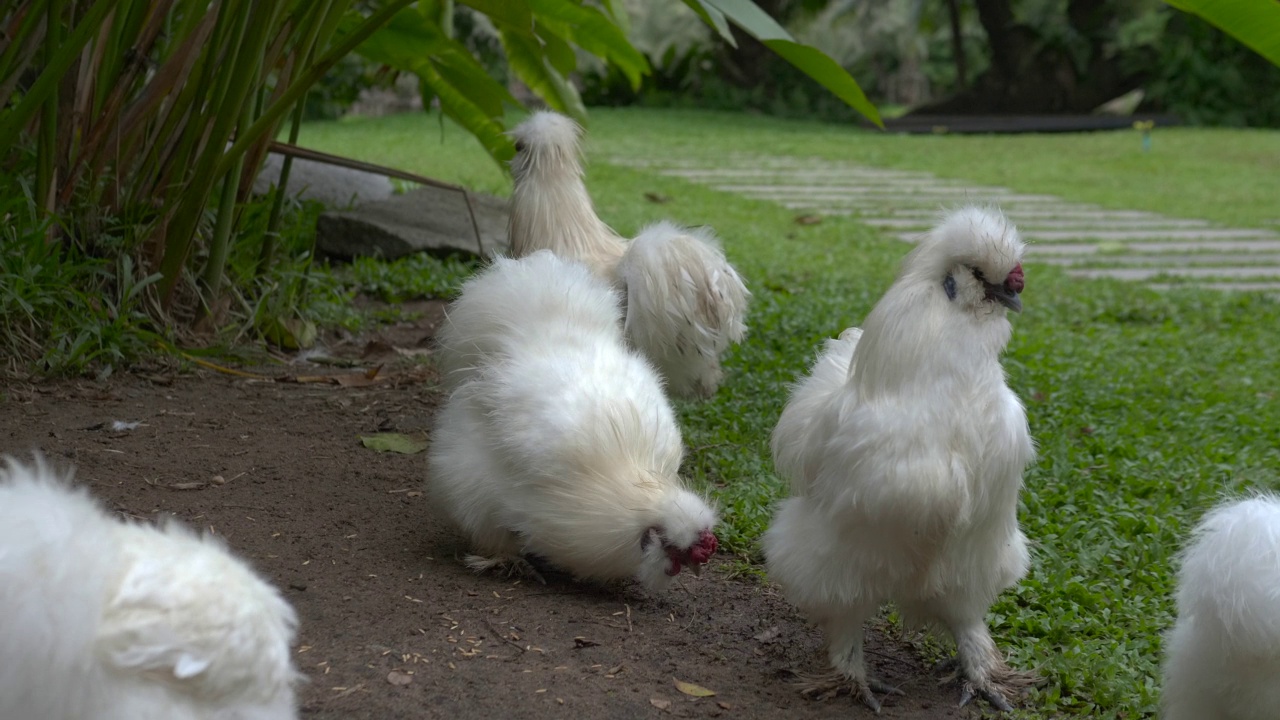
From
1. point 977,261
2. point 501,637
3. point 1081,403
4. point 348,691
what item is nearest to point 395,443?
point 501,637

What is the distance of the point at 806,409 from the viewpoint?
3416mm

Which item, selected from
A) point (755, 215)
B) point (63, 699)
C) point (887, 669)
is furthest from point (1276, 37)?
point (755, 215)

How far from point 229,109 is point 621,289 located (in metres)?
1.61

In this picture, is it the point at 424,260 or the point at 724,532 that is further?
the point at 424,260

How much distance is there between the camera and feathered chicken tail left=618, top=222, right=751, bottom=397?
15.0 ft

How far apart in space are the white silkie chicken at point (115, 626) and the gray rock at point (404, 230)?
508 cm

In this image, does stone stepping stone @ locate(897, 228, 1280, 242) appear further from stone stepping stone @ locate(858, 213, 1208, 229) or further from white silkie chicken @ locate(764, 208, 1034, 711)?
white silkie chicken @ locate(764, 208, 1034, 711)

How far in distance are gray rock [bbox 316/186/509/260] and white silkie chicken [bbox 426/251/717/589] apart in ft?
11.5

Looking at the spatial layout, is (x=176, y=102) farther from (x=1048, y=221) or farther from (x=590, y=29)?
(x=1048, y=221)

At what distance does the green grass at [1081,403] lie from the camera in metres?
3.58

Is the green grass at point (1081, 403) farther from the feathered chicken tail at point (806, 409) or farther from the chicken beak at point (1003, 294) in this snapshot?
the chicken beak at point (1003, 294)

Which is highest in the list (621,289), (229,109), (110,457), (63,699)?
(229,109)

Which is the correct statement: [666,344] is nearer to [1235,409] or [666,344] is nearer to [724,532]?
[724,532]

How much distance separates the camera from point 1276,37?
11.0ft
